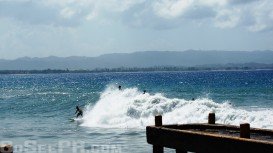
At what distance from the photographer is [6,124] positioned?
3781 centimetres

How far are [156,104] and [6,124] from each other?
387 inches

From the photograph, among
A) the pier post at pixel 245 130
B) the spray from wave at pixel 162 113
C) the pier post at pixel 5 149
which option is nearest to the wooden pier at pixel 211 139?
the pier post at pixel 245 130

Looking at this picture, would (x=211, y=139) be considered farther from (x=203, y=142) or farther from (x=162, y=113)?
(x=162, y=113)

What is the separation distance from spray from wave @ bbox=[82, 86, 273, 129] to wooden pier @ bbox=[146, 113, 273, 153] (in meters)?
18.4

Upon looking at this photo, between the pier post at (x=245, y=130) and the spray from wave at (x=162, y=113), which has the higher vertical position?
the pier post at (x=245, y=130)

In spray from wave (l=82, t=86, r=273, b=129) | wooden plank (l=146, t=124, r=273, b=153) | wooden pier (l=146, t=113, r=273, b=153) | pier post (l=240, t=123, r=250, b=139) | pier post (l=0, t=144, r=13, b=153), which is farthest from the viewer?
spray from wave (l=82, t=86, r=273, b=129)

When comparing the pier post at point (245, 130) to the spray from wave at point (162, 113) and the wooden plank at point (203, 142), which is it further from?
the spray from wave at point (162, 113)

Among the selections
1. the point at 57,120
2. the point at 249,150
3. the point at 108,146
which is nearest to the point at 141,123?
Answer: the point at 57,120

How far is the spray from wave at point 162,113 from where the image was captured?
34125 millimetres

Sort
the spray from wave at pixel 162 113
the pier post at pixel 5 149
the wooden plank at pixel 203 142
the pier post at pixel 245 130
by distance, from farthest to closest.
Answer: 1. the spray from wave at pixel 162 113
2. the pier post at pixel 245 130
3. the wooden plank at pixel 203 142
4. the pier post at pixel 5 149

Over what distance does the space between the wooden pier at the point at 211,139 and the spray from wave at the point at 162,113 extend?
18404 millimetres

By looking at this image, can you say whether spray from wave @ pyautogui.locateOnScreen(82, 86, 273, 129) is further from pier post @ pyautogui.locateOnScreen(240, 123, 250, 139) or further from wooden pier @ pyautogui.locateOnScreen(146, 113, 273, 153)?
pier post @ pyautogui.locateOnScreen(240, 123, 250, 139)

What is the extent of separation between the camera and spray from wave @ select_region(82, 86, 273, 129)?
3412cm

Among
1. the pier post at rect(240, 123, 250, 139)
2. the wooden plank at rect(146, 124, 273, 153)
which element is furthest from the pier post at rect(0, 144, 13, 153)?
the pier post at rect(240, 123, 250, 139)
